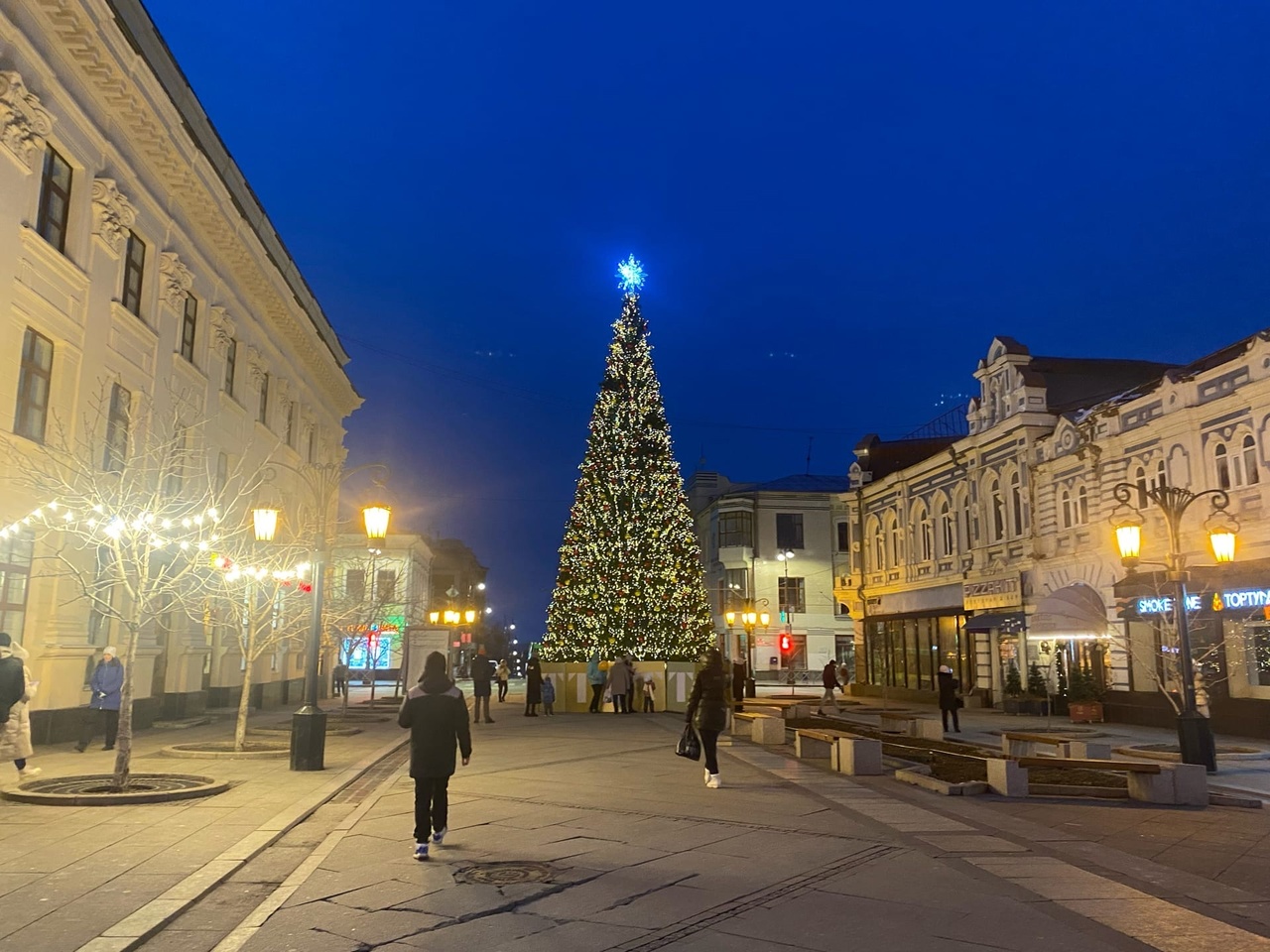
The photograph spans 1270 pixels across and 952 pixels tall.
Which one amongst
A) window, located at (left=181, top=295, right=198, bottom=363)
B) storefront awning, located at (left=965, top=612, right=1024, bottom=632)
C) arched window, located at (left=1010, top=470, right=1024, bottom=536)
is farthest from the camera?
arched window, located at (left=1010, top=470, right=1024, bottom=536)

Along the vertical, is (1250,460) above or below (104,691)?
above

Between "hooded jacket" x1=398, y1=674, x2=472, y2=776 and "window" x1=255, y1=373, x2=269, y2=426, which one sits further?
"window" x1=255, y1=373, x2=269, y2=426

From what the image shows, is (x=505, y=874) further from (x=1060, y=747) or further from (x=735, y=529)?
(x=735, y=529)

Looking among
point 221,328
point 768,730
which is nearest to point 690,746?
point 768,730

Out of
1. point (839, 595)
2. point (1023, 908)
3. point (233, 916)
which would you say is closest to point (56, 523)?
point (233, 916)

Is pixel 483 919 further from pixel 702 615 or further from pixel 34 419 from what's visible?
pixel 702 615

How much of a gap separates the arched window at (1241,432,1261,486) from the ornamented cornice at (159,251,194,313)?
24.2m

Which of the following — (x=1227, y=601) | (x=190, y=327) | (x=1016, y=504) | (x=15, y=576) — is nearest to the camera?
(x=15, y=576)

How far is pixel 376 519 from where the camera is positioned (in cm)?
1744

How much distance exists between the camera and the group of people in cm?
3036

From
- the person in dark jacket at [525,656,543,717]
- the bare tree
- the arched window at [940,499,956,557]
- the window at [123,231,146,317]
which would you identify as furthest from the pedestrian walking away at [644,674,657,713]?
the window at [123,231,146,317]

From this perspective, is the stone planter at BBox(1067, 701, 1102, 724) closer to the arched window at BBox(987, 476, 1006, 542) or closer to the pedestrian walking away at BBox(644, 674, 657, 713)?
the arched window at BBox(987, 476, 1006, 542)

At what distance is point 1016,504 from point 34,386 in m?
28.0

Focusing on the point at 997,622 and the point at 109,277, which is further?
the point at 997,622
